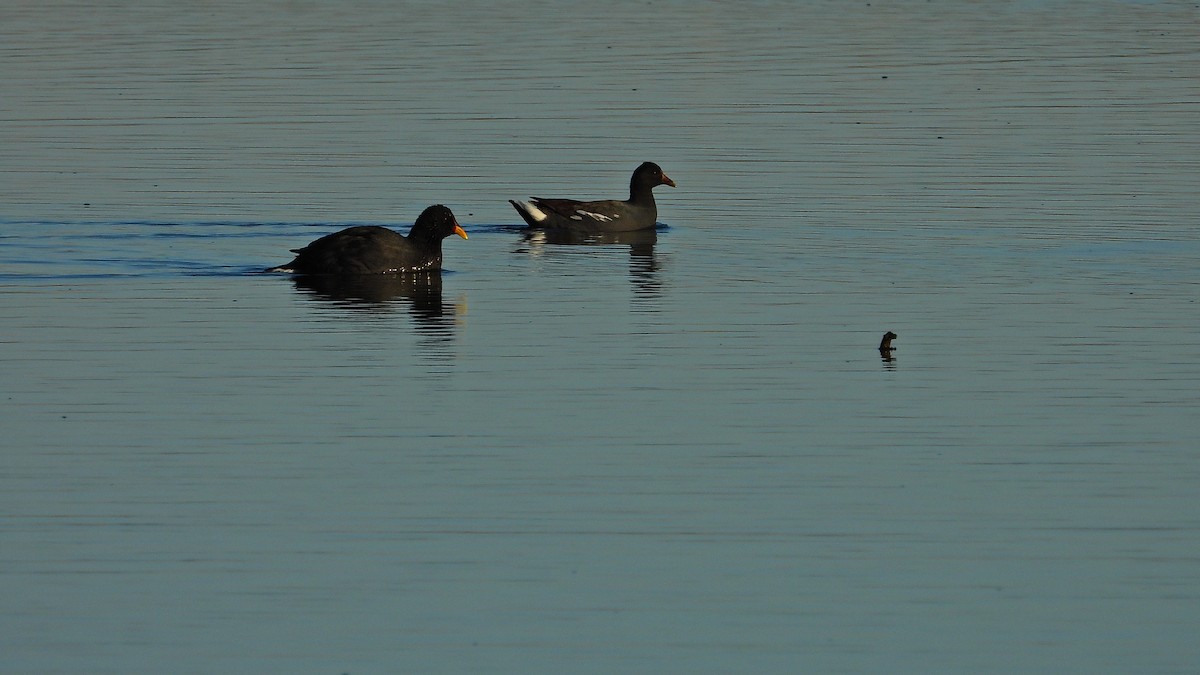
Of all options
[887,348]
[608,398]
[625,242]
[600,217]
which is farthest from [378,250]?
[608,398]

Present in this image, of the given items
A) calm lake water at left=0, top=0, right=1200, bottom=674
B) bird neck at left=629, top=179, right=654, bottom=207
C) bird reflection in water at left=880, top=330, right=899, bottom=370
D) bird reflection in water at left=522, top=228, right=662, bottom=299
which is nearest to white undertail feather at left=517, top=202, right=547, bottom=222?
bird reflection in water at left=522, top=228, right=662, bottom=299

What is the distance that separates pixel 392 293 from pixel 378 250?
3.00 feet

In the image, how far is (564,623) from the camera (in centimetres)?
966

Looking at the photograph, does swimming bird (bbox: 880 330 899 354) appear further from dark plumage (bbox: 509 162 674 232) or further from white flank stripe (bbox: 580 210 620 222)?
white flank stripe (bbox: 580 210 620 222)

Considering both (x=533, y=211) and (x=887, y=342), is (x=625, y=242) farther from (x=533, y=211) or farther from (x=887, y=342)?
(x=887, y=342)

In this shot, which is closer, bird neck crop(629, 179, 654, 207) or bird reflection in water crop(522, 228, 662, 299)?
bird reflection in water crop(522, 228, 662, 299)

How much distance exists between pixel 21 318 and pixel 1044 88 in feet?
76.1

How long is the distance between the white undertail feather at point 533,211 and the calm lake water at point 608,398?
0.35m

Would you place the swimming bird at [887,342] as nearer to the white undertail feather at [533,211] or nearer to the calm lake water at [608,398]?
the calm lake water at [608,398]

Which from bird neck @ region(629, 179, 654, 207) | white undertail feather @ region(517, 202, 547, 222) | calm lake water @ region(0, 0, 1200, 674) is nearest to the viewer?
calm lake water @ region(0, 0, 1200, 674)

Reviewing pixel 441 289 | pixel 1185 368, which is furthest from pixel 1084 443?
pixel 441 289

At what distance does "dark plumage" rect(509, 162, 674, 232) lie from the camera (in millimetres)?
24031

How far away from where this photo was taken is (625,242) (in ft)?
78.1

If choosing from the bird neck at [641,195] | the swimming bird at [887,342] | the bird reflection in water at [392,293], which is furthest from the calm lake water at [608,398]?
the bird neck at [641,195]
